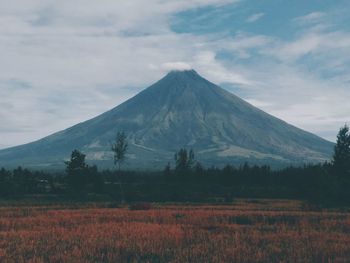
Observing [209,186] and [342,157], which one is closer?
[342,157]

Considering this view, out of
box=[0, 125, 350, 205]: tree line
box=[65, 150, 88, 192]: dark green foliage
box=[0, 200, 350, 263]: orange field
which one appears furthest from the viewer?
box=[65, 150, 88, 192]: dark green foliage

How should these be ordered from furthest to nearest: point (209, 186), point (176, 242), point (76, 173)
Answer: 1. point (209, 186)
2. point (76, 173)
3. point (176, 242)

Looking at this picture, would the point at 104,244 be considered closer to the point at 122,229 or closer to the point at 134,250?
the point at 134,250

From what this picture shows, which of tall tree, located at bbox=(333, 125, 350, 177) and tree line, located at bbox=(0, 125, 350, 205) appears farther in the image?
tall tree, located at bbox=(333, 125, 350, 177)

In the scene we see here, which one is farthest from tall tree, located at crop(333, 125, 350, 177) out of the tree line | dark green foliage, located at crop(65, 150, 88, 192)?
dark green foliage, located at crop(65, 150, 88, 192)

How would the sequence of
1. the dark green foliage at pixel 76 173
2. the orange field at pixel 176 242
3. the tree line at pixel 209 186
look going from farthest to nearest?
1. the dark green foliage at pixel 76 173
2. the tree line at pixel 209 186
3. the orange field at pixel 176 242

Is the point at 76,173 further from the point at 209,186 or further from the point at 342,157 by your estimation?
the point at 342,157

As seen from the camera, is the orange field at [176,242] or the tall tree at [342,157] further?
the tall tree at [342,157]

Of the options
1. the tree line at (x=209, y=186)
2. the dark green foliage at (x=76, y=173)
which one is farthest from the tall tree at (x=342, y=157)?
the dark green foliage at (x=76, y=173)

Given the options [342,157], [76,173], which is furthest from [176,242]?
[342,157]

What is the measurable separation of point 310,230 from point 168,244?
8.65m

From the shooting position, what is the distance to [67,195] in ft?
200

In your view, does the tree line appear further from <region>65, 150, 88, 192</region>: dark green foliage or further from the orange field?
the orange field

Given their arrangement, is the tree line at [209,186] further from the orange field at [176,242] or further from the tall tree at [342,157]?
the orange field at [176,242]
